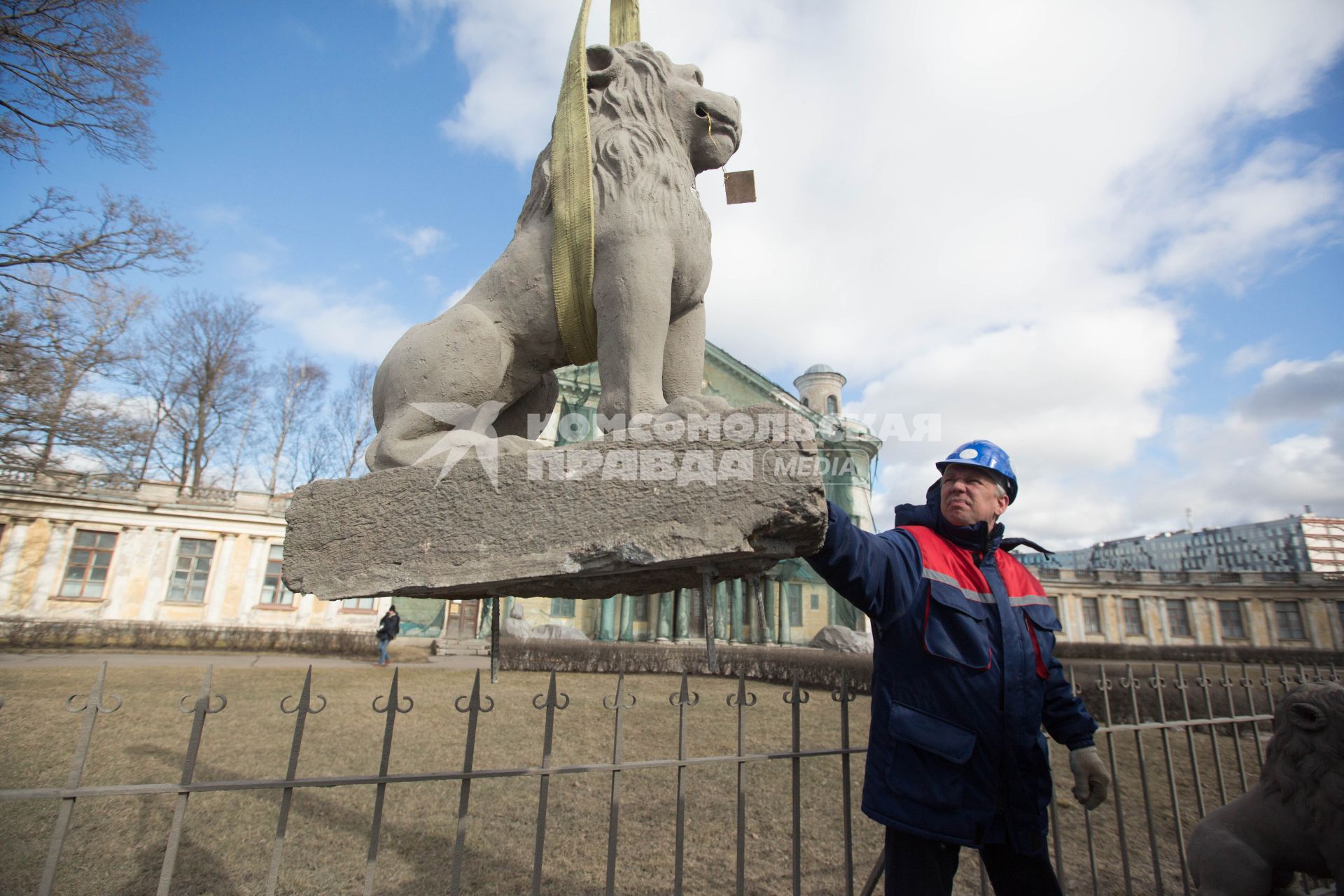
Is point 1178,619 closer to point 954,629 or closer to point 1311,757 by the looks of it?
point 1311,757

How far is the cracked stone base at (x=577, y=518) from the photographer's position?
1.62 metres

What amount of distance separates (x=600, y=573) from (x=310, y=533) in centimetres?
92

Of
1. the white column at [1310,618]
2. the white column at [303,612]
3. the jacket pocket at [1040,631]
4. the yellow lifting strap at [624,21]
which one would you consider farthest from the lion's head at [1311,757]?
the white column at [1310,618]

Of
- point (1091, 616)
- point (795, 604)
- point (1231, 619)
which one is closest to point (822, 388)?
point (795, 604)

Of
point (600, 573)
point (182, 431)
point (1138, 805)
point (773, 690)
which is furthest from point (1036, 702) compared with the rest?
point (182, 431)

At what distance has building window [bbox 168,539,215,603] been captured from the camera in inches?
741

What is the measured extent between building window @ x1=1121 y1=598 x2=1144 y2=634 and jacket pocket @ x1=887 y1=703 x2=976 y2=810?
33561 millimetres

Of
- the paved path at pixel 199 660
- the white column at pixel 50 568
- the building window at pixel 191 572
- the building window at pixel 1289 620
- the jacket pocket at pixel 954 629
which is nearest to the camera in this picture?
A: the jacket pocket at pixel 954 629

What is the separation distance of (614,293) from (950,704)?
1554mm

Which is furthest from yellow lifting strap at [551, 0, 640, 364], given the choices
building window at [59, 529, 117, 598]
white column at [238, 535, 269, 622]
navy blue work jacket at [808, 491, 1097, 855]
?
building window at [59, 529, 117, 598]

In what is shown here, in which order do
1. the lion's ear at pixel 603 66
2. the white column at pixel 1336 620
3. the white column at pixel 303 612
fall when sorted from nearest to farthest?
the lion's ear at pixel 603 66 → the white column at pixel 303 612 → the white column at pixel 1336 620

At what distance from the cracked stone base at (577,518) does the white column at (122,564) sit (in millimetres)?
21638

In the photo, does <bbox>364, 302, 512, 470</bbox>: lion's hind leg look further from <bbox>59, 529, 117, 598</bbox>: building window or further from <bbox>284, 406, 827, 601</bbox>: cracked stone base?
<bbox>59, 529, 117, 598</bbox>: building window

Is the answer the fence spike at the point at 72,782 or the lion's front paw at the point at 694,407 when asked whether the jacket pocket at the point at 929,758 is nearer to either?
the lion's front paw at the point at 694,407
